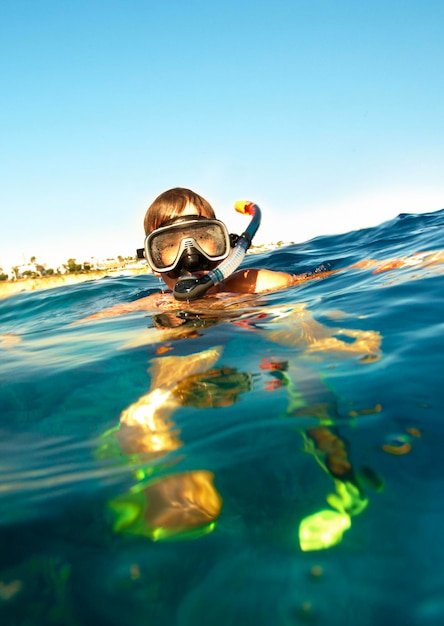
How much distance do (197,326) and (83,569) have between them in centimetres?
174

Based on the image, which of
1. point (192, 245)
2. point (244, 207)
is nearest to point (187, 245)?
point (192, 245)

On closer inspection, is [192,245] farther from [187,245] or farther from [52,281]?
[52,281]

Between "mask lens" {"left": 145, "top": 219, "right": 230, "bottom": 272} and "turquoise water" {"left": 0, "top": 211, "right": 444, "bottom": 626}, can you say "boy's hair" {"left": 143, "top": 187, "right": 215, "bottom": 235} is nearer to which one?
"mask lens" {"left": 145, "top": 219, "right": 230, "bottom": 272}

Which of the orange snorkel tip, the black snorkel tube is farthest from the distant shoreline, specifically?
the black snorkel tube

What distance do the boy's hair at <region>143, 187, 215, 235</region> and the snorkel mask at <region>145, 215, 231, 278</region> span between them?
0.50 feet

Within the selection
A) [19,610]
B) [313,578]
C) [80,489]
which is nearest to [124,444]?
[80,489]

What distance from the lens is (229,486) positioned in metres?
1.01

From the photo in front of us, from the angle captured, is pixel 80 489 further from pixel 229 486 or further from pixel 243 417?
pixel 243 417

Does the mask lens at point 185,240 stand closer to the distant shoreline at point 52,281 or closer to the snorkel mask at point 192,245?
the snorkel mask at point 192,245

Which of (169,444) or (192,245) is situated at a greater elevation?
(192,245)

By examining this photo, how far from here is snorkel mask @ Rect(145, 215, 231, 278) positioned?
11.2 ft

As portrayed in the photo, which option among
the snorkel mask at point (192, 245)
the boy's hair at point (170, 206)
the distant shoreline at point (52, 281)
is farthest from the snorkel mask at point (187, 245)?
the distant shoreline at point (52, 281)

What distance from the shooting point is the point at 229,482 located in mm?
1018

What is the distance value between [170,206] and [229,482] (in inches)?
121
